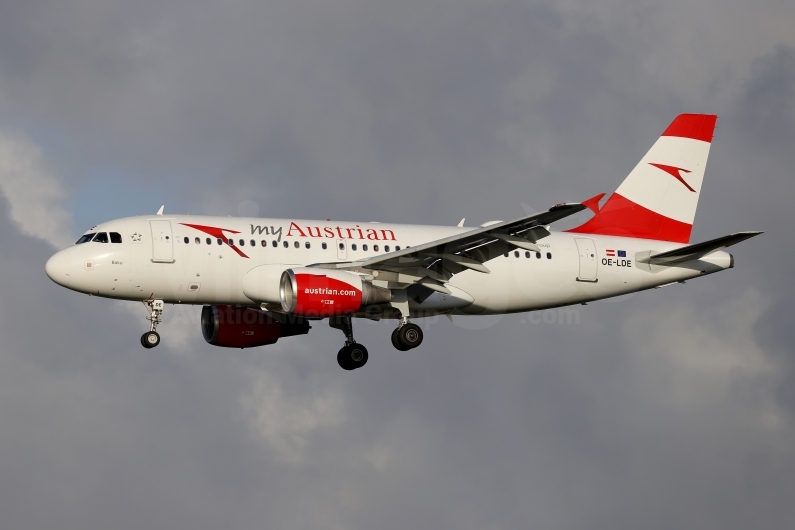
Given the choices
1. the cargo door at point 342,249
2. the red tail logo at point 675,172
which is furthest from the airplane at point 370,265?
the red tail logo at point 675,172

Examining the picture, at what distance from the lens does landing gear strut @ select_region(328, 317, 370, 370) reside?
44844mm

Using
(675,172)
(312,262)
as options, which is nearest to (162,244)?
(312,262)

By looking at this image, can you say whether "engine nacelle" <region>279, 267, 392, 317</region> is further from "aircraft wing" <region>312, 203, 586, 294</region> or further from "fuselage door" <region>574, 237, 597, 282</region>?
"fuselage door" <region>574, 237, 597, 282</region>

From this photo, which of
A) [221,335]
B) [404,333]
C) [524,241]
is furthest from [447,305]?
[221,335]

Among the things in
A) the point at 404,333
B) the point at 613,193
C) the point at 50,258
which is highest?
the point at 613,193

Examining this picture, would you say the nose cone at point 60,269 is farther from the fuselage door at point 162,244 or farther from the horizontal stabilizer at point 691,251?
the horizontal stabilizer at point 691,251

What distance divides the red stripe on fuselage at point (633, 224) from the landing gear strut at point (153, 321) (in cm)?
1715

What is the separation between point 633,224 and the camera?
155 feet

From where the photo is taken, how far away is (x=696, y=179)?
48.8m

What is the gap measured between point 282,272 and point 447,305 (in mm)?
6384

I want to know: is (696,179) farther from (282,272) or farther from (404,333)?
(282,272)

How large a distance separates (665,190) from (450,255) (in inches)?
514

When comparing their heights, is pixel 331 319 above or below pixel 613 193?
below

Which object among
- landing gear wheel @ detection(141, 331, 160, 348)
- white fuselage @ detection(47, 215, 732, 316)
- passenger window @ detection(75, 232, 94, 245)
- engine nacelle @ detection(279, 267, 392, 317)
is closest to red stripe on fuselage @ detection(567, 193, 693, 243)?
white fuselage @ detection(47, 215, 732, 316)
